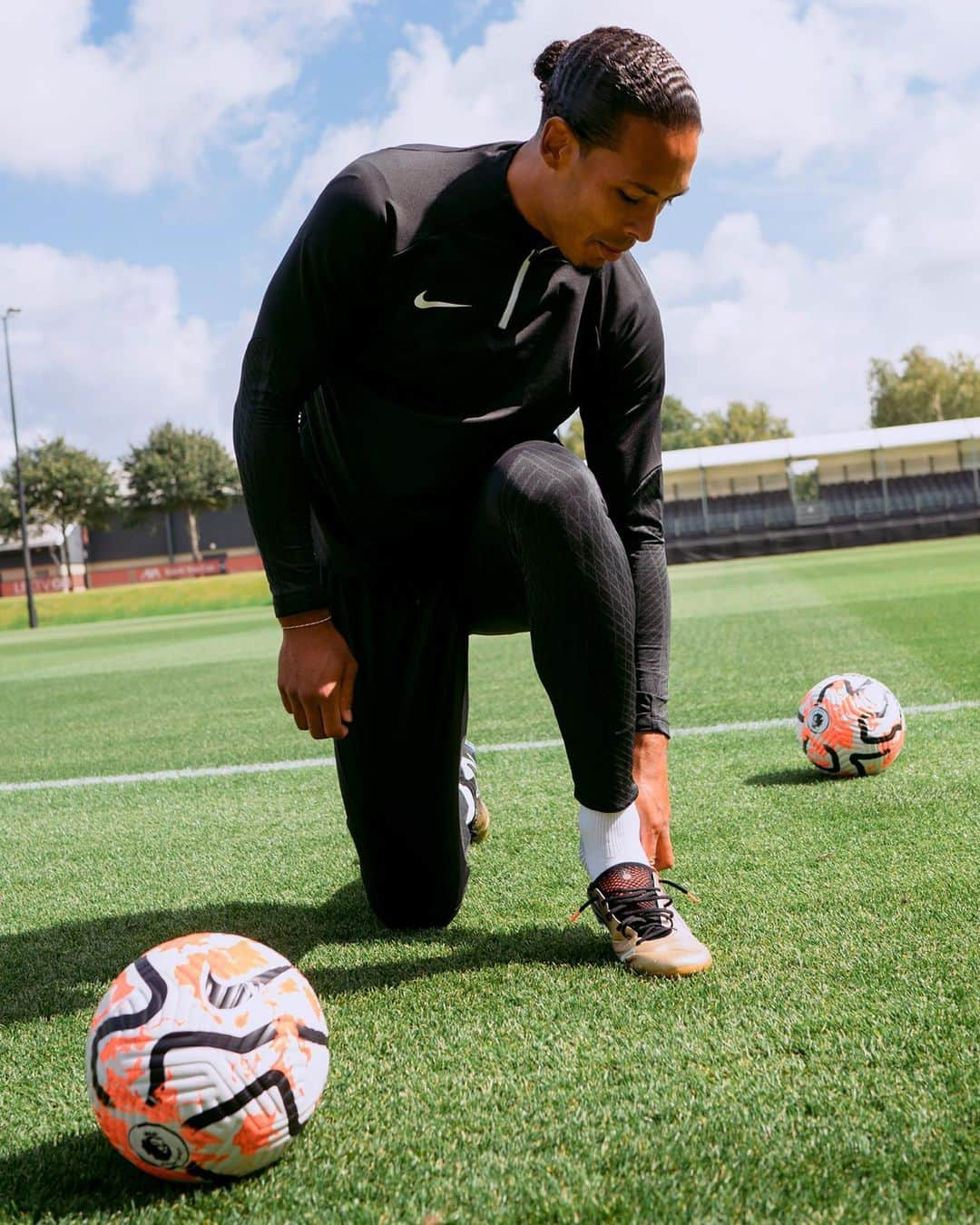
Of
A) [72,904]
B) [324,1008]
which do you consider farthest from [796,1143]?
[72,904]

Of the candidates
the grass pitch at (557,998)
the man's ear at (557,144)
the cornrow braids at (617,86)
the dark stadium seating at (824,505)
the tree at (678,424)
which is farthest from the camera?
the tree at (678,424)

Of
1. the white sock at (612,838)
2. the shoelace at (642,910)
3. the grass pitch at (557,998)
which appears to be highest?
the white sock at (612,838)

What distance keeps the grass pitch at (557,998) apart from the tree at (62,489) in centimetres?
6182

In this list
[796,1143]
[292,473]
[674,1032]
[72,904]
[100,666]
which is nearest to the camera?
[796,1143]

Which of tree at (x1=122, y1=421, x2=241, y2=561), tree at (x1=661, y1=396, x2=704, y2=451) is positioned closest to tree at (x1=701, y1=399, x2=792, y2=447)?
tree at (x1=661, y1=396, x2=704, y2=451)

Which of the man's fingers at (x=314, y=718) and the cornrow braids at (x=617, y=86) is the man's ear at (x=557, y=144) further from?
the man's fingers at (x=314, y=718)

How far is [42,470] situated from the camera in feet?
207

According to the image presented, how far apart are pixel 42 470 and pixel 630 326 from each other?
65.1 meters

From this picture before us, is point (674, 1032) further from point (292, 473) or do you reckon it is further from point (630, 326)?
point (630, 326)

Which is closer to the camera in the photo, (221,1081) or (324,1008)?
(221,1081)

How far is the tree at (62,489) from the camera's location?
63375 mm

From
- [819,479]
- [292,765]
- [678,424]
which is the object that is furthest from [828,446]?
[678,424]

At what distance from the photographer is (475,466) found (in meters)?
2.96

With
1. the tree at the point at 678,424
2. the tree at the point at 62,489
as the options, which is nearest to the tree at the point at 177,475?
the tree at the point at 62,489
